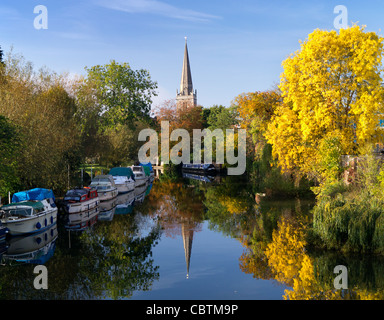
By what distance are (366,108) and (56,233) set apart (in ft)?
81.1

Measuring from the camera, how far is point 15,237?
24.5m

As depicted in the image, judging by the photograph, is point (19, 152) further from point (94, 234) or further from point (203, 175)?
point (203, 175)

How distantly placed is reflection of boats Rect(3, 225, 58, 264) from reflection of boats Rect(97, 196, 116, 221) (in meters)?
6.00

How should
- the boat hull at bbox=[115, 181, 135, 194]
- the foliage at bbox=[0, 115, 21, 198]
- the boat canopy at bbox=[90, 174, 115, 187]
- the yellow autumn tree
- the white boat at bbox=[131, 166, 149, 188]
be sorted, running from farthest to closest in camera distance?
1. the white boat at bbox=[131, 166, 149, 188]
2. the boat hull at bbox=[115, 181, 135, 194]
3. the boat canopy at bbox=[90, 174, 115, 187]
4. the yellow autumn tree
5. the foliage at bbox=[0, 115, 21, 198]

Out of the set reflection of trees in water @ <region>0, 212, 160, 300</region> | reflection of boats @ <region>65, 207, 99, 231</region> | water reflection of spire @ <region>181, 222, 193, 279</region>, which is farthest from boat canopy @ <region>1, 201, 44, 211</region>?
water reflection of spire @ <region>181, 222, 193, 279</region>

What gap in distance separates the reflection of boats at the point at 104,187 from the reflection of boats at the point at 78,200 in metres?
4.53

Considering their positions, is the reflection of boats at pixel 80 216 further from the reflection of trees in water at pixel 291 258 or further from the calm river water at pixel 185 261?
the reflection of trees in water at pixel 291 258

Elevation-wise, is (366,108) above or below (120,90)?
below

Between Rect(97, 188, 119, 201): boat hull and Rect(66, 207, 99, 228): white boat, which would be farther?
Rect(97, 188, 119, 201): boat hull

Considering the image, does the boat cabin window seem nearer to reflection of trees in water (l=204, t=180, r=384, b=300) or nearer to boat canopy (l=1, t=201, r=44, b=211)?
boat canopy (l=1, t=201, r=44, b=211)

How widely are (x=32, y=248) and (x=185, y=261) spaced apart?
8.41 m

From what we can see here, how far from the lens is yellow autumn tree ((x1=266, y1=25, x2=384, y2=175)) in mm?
Result: 34188

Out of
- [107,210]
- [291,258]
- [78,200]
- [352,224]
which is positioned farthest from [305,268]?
[107,210]
